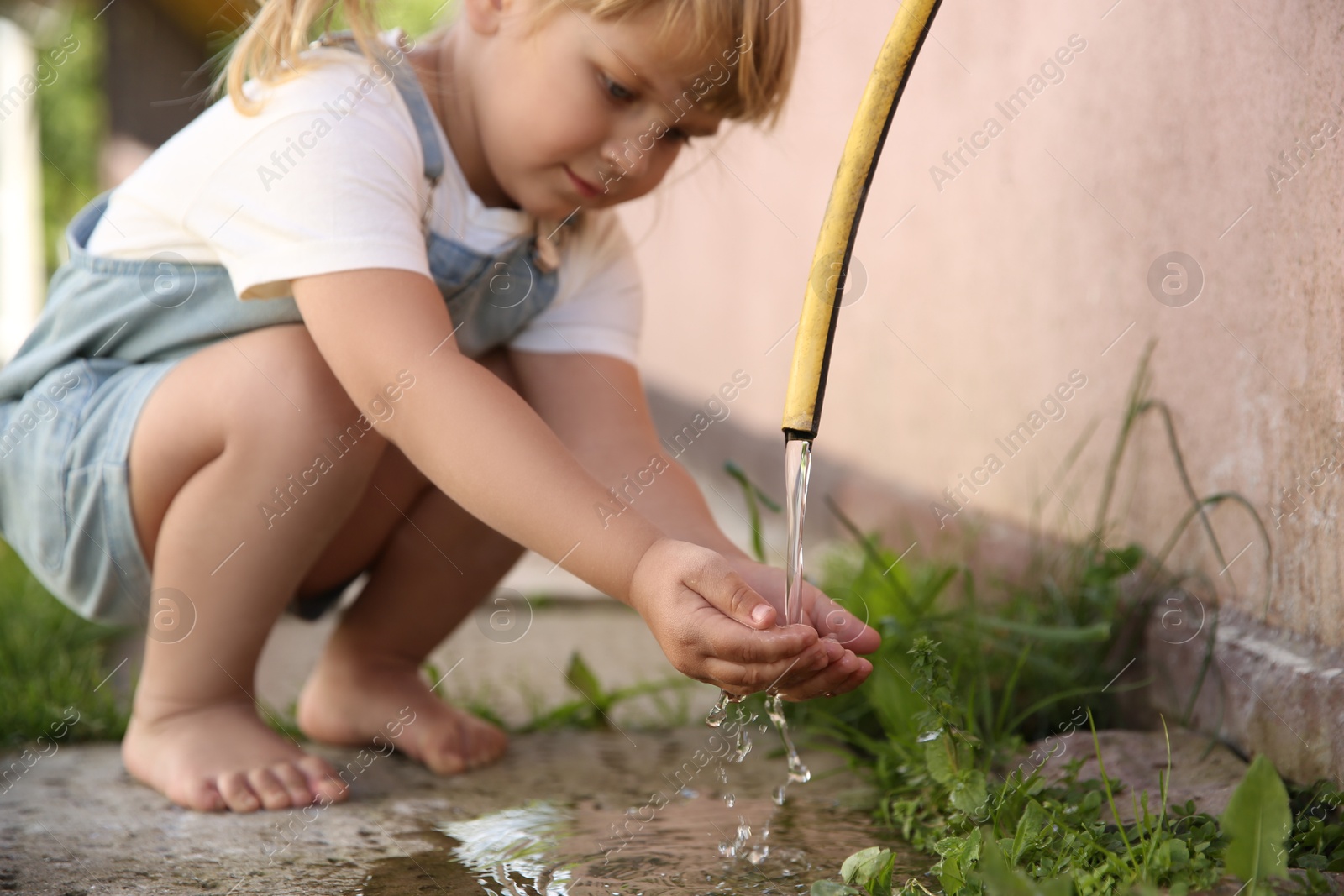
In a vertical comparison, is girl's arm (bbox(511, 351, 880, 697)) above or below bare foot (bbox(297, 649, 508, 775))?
above

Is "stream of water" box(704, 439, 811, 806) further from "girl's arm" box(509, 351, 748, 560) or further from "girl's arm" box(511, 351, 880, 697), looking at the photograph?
"girl's arm" box(509, 351, 748, 560)

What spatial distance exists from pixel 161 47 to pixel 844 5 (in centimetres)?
739

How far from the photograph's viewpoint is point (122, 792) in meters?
1.30

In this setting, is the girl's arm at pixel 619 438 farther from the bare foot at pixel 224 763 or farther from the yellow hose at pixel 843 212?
the bare foot at pixel 224 763

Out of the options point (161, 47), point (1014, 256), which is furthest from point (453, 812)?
point (161, 47)

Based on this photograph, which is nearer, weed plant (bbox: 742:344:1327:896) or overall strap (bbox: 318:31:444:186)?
weed plant (bbox: 742:344:1327:896)

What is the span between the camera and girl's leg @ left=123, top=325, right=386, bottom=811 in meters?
1.30

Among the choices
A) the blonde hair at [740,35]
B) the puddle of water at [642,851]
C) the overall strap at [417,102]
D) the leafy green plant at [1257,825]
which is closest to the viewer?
the leafy green plant at [1257,825]

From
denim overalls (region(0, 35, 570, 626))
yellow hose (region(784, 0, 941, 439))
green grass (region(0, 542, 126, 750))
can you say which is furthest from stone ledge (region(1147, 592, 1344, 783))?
green grass (region(0, 542, 126, 750))

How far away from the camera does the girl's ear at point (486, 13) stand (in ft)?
4.75

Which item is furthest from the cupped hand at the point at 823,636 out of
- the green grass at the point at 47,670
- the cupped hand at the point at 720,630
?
the green grass at the point at 47,670

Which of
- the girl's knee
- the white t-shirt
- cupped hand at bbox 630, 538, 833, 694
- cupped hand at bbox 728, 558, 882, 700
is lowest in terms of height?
cupped hand at bbox 728, 558, 882, 700

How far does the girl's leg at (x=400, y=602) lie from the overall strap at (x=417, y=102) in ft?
0.94

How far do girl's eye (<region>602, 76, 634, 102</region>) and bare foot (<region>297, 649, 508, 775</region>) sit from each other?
29.5 inches
